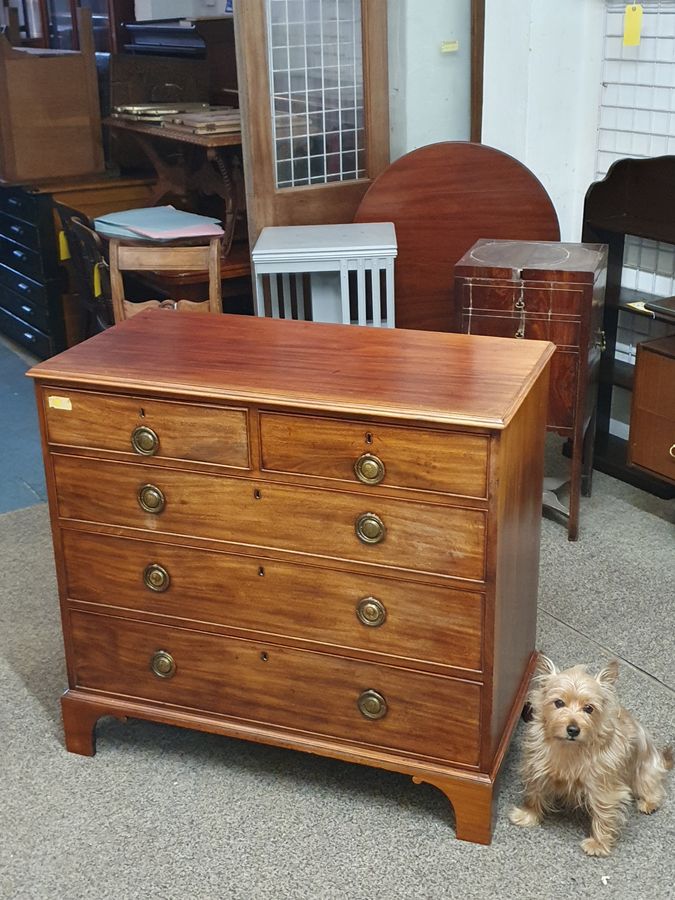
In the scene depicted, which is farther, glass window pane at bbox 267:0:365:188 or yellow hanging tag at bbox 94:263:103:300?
yellow hanging tag at bbox 94:263:103:300

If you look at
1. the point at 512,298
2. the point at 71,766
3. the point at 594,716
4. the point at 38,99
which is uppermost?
the point at 38,99

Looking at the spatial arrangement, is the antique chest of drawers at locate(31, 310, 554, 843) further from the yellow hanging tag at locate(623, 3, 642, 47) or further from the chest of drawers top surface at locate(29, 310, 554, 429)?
the yellow hanging tag at locate(623, 3, 642, 47)

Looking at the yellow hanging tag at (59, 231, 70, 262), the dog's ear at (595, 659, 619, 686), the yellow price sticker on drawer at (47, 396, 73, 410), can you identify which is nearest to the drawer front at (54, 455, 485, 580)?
the yellow price sticker on drawer at (47, 396, 73, 410)

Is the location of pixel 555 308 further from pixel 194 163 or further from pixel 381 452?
pixel 194 163

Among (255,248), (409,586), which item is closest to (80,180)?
(255,248)

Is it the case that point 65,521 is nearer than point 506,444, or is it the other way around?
point 506,444

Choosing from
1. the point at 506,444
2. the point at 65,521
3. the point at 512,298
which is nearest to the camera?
the point at 506,444

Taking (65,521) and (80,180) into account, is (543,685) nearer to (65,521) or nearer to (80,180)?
(65,521)

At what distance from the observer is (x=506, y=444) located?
6.69ft

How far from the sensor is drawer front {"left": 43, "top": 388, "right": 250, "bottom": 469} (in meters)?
2.21

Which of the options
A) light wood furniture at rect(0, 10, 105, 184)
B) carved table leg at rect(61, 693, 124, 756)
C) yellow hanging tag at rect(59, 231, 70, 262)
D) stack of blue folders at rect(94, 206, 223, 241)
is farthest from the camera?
light wood furniture at rect(0, 10, 105, 184)

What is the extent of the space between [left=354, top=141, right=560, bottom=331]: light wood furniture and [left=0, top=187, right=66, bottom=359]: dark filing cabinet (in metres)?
1.83

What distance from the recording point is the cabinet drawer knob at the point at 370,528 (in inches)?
84.2

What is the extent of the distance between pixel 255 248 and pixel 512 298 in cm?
86
